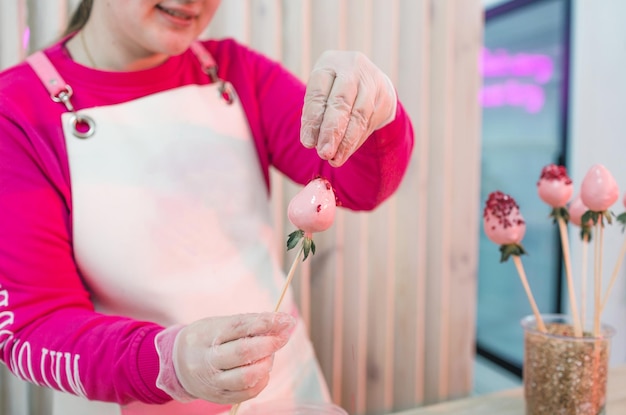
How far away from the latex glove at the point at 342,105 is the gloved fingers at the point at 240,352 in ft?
0.63

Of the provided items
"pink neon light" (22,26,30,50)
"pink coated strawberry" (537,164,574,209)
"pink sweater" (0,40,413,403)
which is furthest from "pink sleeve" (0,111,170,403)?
"pink coated strawberry" (537,164,574,209)

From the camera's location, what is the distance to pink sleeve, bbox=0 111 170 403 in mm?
587

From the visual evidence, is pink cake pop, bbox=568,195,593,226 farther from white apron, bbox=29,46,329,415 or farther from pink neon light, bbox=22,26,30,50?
pink neon light, bbox=22,26,30,50

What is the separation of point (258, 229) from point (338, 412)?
1.27 ft

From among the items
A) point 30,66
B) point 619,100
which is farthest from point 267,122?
point 619,100

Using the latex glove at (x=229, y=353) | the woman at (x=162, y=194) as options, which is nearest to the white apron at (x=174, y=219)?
the woman at (x=162, y=194)

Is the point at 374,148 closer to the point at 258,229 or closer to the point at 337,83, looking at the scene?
the point at 337,83

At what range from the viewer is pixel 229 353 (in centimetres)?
50

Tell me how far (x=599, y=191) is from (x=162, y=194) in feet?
1.96

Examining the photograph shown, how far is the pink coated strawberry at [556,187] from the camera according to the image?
706 millimetres

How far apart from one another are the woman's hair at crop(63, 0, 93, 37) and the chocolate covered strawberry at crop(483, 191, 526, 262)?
702 mm

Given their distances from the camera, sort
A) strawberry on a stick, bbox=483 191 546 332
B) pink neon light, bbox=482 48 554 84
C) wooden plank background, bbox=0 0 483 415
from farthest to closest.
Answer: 1. pink neon light, bbox=482 48 554 84
2. wooden plank background, bbox=0 0 483 415
3. strawberry on a stick, bbox=483 191 546 332

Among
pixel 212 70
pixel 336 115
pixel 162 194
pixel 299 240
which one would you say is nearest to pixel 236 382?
pixel 299 240

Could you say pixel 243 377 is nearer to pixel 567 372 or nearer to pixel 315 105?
pixel 315 105
